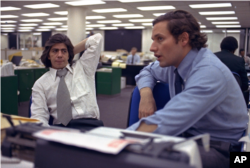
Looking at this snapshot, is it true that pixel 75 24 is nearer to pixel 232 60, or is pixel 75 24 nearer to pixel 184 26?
pixel 232 60

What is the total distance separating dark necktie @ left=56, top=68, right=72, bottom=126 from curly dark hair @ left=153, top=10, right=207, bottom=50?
788 mm

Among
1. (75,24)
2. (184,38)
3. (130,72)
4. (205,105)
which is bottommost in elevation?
(130,72)

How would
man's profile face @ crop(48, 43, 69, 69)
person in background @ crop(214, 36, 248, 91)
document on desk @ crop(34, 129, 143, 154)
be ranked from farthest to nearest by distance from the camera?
person in background @ crop(214, 36, 248, 91), man's profile face @ crop(48, 43, 69, 69), document on desk @ crop(34, 129, 143, 154)

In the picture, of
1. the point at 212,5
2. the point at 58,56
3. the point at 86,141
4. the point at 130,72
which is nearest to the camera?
the point at 86,141

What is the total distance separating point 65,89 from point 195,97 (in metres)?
0.97

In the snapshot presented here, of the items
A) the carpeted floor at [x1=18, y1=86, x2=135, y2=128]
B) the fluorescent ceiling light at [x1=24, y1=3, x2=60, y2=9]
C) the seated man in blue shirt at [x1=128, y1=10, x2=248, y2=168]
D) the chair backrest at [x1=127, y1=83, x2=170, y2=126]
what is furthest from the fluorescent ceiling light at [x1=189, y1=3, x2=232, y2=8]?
the seated man in blue shirt at [x1=128, y1=10, x2=248, y2=168]

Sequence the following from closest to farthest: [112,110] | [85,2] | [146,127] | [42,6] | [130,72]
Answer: [146,127]
[112,110]
[85,2]
[42,6]
[130,72]

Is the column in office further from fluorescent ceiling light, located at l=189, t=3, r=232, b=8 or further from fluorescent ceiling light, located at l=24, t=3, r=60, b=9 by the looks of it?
fluorescent ceiling light, located at l=189, t=3, r=232, b=8

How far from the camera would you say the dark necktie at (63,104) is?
1.46 meters

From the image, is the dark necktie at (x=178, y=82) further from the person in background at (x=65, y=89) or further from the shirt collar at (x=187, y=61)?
the person in background at (x=65, y=89)

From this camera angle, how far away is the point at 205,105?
798 mm

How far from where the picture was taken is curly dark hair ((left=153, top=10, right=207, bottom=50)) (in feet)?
3.19

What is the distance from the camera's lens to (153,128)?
2.45 feet

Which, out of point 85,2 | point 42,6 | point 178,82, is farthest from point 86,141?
point 42,6
